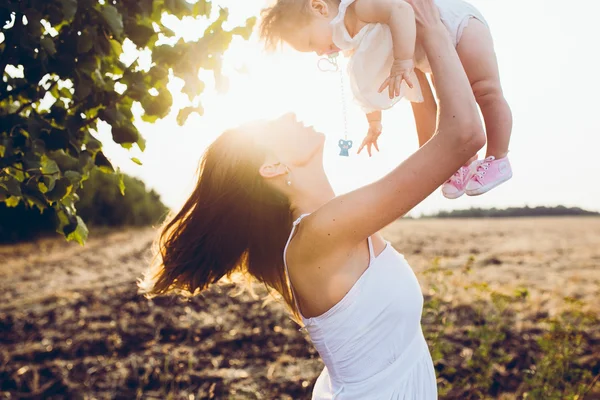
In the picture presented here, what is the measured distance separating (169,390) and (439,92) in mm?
2942

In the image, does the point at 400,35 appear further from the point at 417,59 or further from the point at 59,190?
the point at 59,190

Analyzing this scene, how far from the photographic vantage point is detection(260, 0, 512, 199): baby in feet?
7.57

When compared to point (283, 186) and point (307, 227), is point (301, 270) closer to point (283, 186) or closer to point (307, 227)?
point (307, 227)

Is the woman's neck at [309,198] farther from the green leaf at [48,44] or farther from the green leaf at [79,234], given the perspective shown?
the green leaf at [48,44]

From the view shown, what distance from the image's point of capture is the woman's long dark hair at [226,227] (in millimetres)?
2518

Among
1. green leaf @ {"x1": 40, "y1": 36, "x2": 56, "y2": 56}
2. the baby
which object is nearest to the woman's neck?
the baby

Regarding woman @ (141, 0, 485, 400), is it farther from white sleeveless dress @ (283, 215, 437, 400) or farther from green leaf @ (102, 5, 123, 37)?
green leaf @ (102, 5, 123, 37)

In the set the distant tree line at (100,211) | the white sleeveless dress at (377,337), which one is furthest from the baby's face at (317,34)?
the distant tree line at (100,211)

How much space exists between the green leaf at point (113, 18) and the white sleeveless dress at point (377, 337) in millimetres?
947

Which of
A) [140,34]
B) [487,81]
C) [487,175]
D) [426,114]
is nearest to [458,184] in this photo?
[487,175]

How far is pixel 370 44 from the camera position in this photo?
7.64ft

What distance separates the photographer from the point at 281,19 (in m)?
2.62

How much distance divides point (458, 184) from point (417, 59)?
550mm

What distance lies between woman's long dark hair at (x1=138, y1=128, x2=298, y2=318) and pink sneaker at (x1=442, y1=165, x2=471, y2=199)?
0.69m
